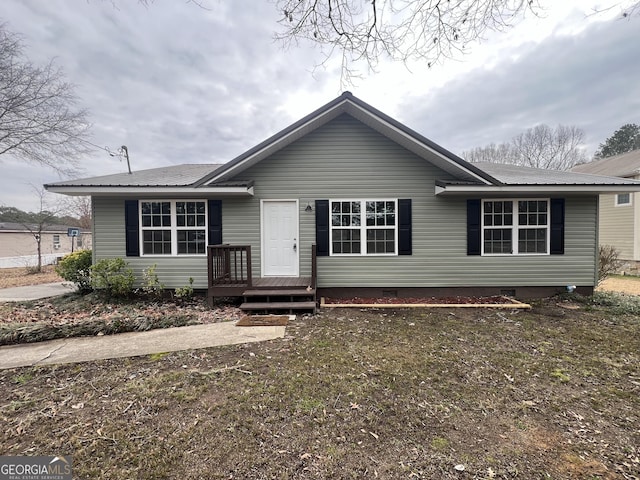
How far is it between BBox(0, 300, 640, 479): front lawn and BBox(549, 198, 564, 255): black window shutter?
312 centimetres

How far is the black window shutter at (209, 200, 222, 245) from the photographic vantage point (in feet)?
22.4

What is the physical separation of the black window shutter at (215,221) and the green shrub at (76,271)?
10.6 feet

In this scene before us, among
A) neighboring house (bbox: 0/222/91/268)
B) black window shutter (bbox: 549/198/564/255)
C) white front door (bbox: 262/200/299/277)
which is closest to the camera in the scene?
black window shutter (bbox: 549/198/564/255)

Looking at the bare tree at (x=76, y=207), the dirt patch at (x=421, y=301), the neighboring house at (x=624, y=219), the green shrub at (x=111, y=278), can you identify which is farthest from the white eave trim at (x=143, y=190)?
the bare tree at (x=76, y=207)

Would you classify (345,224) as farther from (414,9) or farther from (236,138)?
(236,138)

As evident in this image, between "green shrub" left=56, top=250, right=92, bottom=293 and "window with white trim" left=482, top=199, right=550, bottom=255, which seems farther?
"green shrub" left=56, top=250, right=92, bottom=293

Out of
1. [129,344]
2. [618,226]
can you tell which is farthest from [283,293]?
[618,226]

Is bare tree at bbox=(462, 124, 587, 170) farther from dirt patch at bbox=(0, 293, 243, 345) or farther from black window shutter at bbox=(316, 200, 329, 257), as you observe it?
dirt patch at bbox=(0, 293, 243, 345)

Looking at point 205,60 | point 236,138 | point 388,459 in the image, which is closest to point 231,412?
point 388,459

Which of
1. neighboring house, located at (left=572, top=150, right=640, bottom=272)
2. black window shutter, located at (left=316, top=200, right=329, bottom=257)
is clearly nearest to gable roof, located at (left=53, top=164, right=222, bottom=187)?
black window shutter, located at (left=316, top=200, right=329, bottom=257)

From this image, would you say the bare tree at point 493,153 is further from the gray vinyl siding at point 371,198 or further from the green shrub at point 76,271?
the green shrub at point 76,271

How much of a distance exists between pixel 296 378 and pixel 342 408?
27.7 inches

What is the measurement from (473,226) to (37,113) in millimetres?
18047

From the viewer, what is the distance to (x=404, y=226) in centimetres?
684
